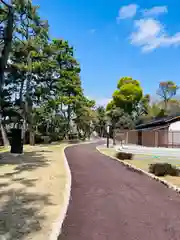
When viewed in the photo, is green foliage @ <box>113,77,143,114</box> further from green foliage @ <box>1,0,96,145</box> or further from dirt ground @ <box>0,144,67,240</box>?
dirt ground @ <box>0,144,67,240</box>

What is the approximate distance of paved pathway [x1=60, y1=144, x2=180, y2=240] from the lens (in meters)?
4.12

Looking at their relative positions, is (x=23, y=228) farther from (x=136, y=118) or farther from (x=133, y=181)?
(x=136, y=118)

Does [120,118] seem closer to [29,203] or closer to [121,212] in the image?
[29,203]

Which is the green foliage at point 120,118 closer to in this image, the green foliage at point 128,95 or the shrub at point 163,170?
the green foliage at point 128,95

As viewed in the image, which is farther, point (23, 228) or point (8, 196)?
point (8, 196)

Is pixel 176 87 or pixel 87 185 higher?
pixel 176 87

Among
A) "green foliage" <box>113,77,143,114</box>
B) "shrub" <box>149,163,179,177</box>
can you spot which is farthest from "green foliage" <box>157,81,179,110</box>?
"shrub" <box>149,163,179,177</box>

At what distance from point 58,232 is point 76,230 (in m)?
0.31

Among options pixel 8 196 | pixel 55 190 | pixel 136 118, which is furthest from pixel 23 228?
pixel 136 118

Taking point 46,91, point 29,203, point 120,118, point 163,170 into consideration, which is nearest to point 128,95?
point 120,118

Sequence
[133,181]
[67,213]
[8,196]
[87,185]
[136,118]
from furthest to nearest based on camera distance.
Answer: [136,118]
[133,181]
[87,185]
[8,196]
[67,213]

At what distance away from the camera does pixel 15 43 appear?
746 inches

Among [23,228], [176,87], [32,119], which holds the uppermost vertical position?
[176,87]

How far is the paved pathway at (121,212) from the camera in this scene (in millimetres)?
4121
